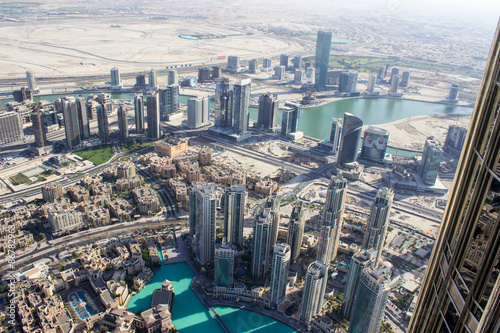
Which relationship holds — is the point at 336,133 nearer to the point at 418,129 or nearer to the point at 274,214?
the point at 418,129

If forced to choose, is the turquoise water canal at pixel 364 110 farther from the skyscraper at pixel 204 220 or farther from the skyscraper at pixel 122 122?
the skyscraper at pixel 204 220

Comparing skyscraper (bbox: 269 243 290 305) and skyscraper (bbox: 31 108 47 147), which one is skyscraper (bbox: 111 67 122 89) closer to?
skyscraper (bbox: 31 108 47 147)

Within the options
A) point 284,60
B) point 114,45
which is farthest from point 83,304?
point 114,45

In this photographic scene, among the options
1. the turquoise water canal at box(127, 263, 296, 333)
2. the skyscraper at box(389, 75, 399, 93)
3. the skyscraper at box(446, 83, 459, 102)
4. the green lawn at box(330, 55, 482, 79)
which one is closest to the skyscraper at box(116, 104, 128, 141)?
the turquoise water canal at box(127, 263, 296, 333)

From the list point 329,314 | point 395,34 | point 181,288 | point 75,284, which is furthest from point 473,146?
point 395,34

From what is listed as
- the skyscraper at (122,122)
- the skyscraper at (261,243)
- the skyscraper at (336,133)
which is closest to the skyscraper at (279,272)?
the skyscraper at (261,243)
